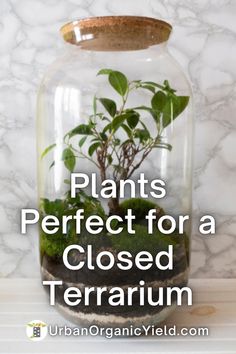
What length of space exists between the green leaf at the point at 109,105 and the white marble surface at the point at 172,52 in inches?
11.7

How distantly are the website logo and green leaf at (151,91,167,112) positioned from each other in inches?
15.2

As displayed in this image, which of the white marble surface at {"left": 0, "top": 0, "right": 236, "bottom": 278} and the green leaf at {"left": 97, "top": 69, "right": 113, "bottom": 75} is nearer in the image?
the green leaf at {"left": 97, "top": 69, "right": 113, "bottom": 75}

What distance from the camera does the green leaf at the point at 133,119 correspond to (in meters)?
0.75

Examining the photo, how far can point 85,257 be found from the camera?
729mm

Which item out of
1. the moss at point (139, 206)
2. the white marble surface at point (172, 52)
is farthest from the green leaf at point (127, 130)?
the white marble surface at point (172, 52)

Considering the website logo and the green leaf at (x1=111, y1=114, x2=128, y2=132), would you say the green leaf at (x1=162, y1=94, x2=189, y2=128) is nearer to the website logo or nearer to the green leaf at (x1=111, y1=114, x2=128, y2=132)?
the green leaf at (x1=111, y1=114, x2=128, y2=132)

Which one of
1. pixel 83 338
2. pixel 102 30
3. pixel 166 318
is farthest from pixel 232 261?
pixel 102 30

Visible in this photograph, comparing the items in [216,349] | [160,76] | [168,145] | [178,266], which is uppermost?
[160,76]

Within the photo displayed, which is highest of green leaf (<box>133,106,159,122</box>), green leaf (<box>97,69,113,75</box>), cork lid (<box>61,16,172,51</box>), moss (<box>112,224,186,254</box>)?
cork lid (<box>61,16,172,51</box>)

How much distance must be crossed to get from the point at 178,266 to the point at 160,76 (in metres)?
0.30

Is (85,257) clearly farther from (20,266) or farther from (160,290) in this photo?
(20,266)

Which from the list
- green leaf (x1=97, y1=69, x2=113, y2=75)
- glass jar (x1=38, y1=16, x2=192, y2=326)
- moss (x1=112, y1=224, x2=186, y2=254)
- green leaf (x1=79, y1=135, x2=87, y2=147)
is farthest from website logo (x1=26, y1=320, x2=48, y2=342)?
green leaf (x1=97, y1=69, x2=113, y2=75)

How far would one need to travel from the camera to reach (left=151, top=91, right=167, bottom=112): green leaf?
2.49 ft

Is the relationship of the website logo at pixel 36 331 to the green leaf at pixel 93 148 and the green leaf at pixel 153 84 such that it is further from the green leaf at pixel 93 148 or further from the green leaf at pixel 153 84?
the green leaf at pixel 153 84
